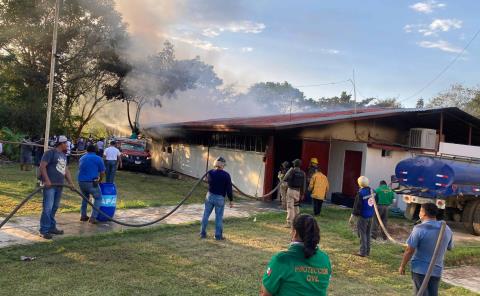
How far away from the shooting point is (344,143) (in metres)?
16.6

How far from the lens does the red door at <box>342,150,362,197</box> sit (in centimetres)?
1645

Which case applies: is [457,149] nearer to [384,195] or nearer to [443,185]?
[443,185]

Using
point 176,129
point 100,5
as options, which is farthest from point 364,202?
point 100,5

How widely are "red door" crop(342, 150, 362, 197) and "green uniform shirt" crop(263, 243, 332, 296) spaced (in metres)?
13.8

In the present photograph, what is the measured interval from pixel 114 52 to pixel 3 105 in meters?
7.08

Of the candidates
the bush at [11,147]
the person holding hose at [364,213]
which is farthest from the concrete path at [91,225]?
the bush at [11,147]

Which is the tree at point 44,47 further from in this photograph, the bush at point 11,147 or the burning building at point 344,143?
the burning building at point 344,143

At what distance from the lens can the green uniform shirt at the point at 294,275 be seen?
302cm

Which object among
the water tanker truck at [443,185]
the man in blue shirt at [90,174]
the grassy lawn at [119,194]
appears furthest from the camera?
the water tanker truck at [443,185]

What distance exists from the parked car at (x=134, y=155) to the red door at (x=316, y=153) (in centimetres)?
1164

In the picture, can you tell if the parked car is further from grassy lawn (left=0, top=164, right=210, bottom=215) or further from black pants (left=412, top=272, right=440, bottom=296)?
black pants (left=412, top=272, right=440, bottom=296)

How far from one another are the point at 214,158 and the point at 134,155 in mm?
6382

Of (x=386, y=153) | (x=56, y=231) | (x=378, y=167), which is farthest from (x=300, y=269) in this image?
(x=386, y=153)

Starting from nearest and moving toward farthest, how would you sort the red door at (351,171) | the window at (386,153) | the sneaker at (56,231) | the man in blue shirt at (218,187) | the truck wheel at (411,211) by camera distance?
the sneaker at (56,231) → the man in blue shirt at (218,187) → the truck wheel at (411,211) → the red door at (351,171) → the window at (386,153)
